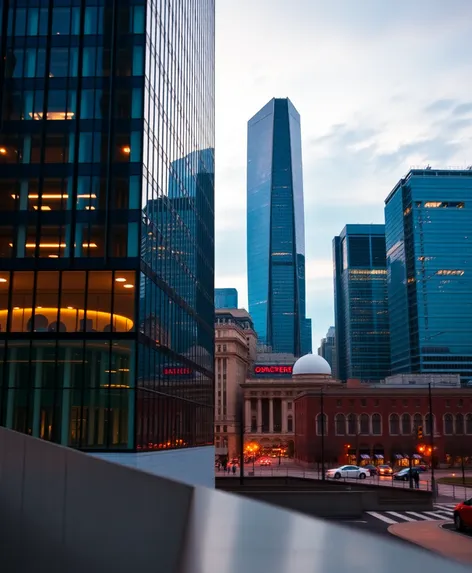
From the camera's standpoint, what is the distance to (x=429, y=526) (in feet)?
108

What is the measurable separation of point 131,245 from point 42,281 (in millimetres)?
5336

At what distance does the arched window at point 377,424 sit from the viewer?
124 meters

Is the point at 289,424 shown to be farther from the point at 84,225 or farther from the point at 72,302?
the point at 84,225

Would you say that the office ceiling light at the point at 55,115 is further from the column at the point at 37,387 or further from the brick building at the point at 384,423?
the brick building at the point at 384,423

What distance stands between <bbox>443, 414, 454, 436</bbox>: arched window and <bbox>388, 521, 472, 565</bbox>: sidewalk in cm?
9293

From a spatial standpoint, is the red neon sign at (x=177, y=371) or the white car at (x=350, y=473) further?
the white car at (x=350, y=473)

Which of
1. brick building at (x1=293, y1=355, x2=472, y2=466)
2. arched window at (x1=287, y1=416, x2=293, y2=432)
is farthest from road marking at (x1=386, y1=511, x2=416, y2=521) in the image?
arched window at (x1=287, y1=416, x2=293, y2=432)

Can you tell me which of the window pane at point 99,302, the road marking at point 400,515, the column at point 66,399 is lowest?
the road marking at point 400,515

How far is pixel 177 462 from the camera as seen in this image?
47094mm

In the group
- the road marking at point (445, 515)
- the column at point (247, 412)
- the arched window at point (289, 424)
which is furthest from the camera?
the arched window at point (289, 424)

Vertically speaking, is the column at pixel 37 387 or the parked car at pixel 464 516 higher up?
the column at pixel 37 387

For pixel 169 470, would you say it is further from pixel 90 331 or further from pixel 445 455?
pixel 445 455

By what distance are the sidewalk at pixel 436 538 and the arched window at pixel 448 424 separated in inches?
3659

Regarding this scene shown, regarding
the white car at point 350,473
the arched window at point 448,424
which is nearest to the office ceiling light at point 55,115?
the white car at point 350,473
